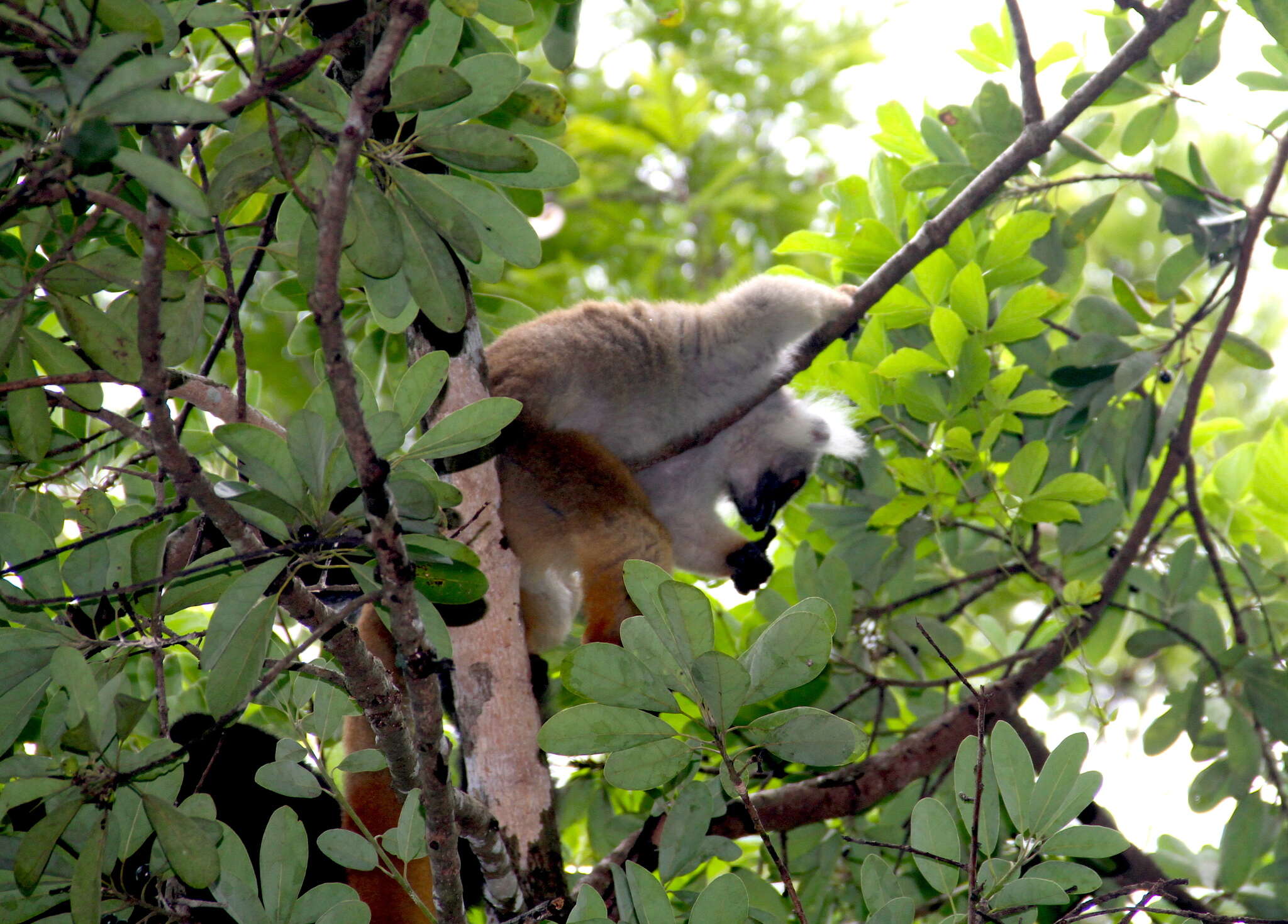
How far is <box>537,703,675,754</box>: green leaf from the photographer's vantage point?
168cm

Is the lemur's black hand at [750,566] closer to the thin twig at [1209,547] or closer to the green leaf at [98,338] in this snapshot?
the thin twig at [1209,547]

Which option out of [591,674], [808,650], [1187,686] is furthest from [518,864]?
[1187,686]

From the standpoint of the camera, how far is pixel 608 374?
3.32m

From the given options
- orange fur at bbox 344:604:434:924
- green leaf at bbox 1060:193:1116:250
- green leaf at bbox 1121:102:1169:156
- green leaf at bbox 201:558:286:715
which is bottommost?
orange fur at bbox 344:604:434:924

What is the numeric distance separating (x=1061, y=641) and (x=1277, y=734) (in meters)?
0.62

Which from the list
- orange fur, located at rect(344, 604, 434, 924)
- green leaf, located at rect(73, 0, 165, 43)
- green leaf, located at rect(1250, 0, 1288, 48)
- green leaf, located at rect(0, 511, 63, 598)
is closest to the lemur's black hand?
orange fur, located at rect(344, 604, 434, 924)

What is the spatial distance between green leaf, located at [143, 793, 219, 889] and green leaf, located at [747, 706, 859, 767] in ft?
2.91

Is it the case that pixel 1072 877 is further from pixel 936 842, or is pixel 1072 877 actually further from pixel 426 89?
pixel 426 89

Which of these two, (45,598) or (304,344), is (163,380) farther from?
(304,344)

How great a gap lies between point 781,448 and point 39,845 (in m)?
2.97

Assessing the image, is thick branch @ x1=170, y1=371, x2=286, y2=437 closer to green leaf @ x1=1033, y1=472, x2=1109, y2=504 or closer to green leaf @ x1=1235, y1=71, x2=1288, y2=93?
green leaf @ x1=1033, y1=472, x2=1109, y2=504

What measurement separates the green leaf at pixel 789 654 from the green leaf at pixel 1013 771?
41 centimetres

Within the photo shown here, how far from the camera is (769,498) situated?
3.83 metres

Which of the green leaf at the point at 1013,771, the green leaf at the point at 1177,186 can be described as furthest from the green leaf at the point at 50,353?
the green leaf at the point at 1177,186
